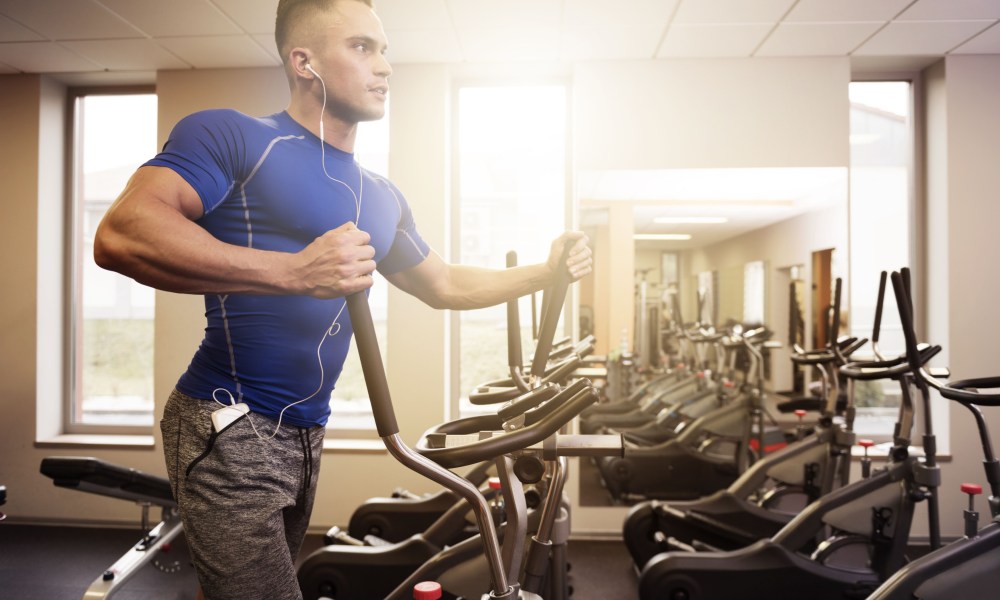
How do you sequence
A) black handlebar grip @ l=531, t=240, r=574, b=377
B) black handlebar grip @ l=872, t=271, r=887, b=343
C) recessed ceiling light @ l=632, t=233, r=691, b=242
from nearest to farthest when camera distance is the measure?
black handlebar grip @ l=531, t=240, r=574, b=377, black handlebar grip @ l=872, t=271, r=887, b=343, recessed ceiling light @ l=632, t=233, r=691, b=242

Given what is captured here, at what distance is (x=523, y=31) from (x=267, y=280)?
9.09 ft

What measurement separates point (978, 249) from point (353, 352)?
3.73 metres

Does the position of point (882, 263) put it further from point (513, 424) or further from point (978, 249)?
point (513, 424)

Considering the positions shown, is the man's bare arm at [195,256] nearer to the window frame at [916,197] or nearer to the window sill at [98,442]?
the window sill at [98,442]

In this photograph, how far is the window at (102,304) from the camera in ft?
12.7

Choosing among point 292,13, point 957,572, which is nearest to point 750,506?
point 957,572

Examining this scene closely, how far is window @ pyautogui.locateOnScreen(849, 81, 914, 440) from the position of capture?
359 cm

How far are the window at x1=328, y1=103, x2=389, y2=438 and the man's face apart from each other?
249 cm

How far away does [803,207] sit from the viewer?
3.51m

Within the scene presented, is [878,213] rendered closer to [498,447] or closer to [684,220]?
[684,220]

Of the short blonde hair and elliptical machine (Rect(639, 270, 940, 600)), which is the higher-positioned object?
the short blonde hair

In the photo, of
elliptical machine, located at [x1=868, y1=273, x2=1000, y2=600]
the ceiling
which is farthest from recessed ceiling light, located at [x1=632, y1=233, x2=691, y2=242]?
elliptical machine, located at [x1=868, y1=273, x2=1000, y2=600]

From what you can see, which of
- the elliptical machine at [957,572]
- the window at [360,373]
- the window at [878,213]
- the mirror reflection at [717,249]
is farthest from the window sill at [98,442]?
the window at [878,213]

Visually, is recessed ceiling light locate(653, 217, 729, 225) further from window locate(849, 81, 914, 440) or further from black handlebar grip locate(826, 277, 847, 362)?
black handlebar grip locate(826, 277, 847, 362)
